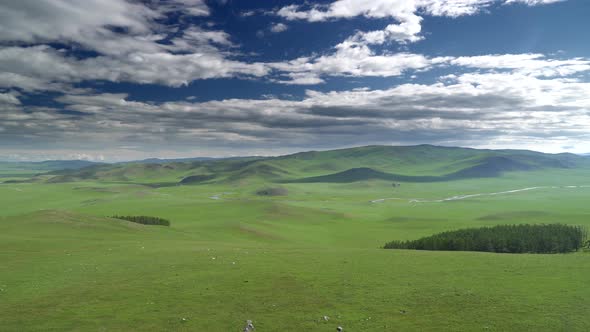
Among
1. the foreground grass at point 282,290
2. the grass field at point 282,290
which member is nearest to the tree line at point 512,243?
the grass field at point 282,290

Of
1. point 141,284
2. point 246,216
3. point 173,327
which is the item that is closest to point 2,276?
point 141,284

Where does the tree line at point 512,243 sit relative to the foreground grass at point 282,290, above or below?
below

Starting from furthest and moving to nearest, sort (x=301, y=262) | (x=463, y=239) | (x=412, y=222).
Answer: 1. (x=412, y=222)
2. (x=463, y=239)
3. (x=301, y=262)

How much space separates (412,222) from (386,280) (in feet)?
422

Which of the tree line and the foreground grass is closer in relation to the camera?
the foreground grass

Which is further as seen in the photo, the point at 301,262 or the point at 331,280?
the point at 301,262

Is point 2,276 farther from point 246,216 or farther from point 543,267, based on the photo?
point 246,216

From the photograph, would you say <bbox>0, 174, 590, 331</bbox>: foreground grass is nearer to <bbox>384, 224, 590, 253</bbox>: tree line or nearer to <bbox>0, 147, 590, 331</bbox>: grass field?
<bbox>0, 147, 590, 331</bbox>: grass field

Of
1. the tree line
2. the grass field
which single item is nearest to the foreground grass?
the grass field

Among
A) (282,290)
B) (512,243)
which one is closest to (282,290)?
(282,290)

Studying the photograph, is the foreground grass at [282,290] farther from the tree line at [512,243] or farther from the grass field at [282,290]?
the tree line at [512,243]

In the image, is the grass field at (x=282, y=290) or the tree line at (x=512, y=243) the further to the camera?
the tree line at (x=512, y=243)

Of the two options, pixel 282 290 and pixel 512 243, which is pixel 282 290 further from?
pixel 512 243

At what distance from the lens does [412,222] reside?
15625cm
